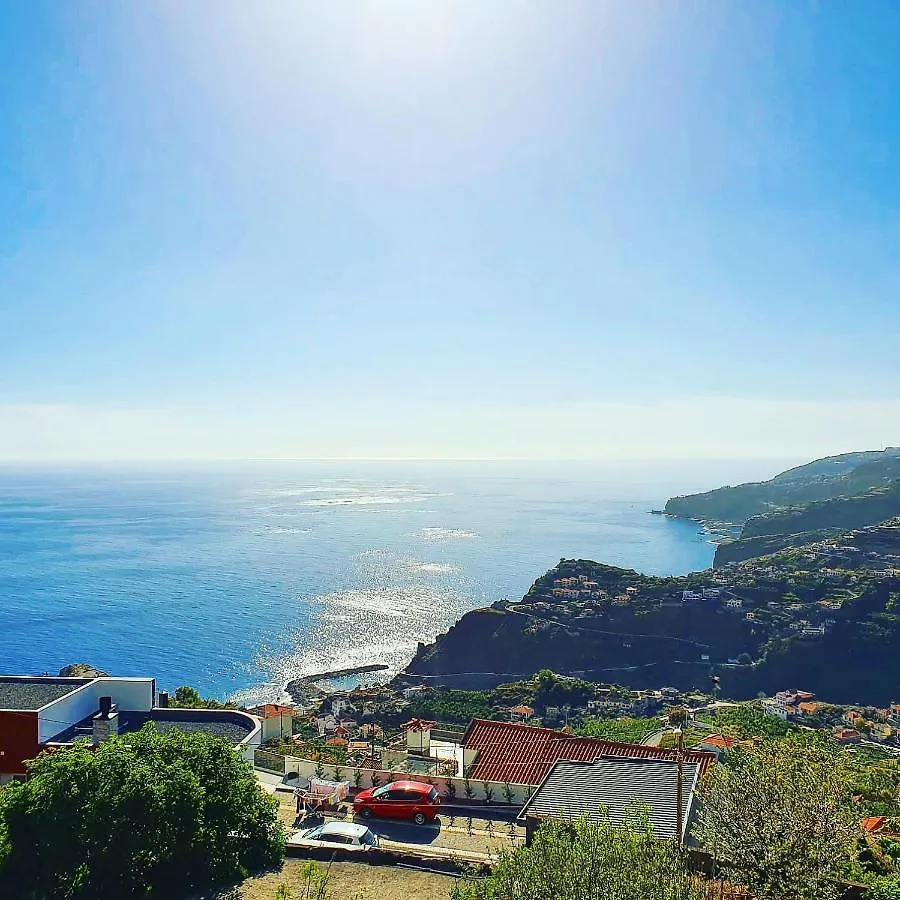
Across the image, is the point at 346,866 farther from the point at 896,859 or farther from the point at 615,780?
the point at 896,859

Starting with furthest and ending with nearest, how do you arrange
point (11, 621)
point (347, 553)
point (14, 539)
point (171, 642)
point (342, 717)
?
point (14, 539), point (347, 553), point (11, 621), point (171, 642), point (342, 717)

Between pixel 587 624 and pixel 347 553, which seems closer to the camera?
pixel 587 624

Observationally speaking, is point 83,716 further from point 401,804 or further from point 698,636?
point 698,636

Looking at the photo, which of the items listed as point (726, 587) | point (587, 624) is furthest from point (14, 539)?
point (726, 587)

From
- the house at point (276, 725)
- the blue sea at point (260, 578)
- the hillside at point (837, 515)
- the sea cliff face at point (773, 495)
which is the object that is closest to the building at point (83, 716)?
the house at point (276, 725)

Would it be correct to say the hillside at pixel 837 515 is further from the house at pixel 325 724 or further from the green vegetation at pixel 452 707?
the house at pixel 325 724

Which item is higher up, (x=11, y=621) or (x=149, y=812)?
(x=149, y=812)
